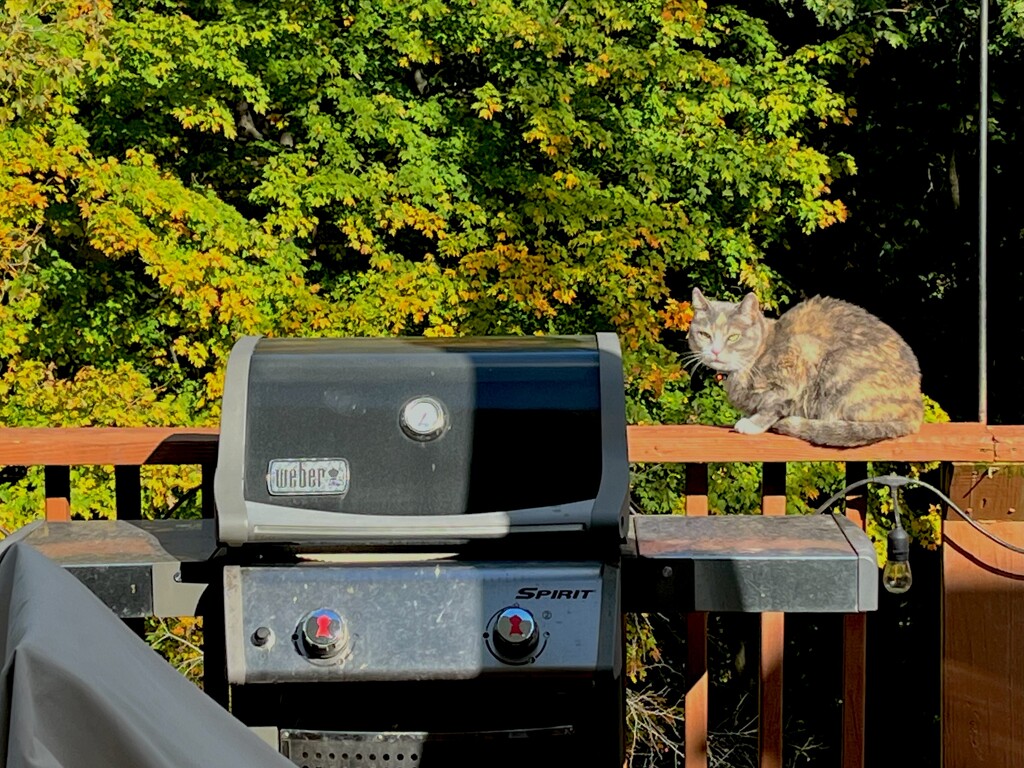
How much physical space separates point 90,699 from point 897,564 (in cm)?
162

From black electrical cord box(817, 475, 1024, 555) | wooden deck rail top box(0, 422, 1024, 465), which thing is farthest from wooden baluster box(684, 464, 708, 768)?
black electrical cord box(817, 475, 1024, 555)

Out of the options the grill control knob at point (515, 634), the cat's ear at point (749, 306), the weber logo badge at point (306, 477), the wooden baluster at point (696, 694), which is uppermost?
the cat's ear at point (749, 306)

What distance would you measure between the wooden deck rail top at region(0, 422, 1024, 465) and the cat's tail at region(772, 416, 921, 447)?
2 cm

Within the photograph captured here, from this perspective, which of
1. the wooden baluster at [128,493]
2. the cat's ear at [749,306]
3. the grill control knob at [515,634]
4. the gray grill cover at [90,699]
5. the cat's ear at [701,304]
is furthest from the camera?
the cat's ear at [701,304]

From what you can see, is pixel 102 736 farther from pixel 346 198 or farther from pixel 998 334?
pixel 998 334

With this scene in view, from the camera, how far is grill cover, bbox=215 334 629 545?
1.63 metres

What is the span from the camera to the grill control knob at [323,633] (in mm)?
1569

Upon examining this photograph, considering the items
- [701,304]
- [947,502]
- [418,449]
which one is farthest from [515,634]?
[701,304]

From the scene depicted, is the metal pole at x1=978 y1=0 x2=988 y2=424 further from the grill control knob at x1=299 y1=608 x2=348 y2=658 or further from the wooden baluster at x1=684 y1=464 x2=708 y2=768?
the grill control knob at x1=299 y1=608 x2=348 y2=658

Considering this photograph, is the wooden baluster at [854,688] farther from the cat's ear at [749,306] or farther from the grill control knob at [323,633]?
the cat's ear at [749,306]

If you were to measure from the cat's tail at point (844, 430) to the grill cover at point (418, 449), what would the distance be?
0.64 metres

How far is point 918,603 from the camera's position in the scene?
896 centimetres

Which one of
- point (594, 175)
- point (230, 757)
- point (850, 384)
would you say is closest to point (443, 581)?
point (230, 757)

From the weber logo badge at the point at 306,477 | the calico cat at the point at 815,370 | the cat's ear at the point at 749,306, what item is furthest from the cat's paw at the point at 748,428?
the weber logo badge at the point at 306,477
